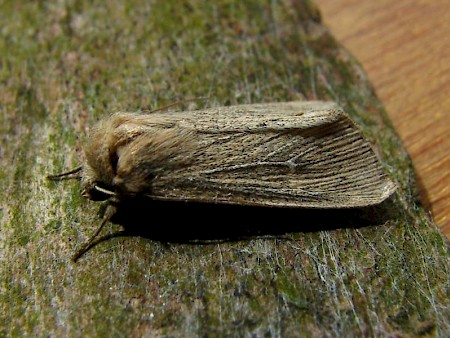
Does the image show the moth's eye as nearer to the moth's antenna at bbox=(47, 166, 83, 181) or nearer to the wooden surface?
the moth's antenna at bbox=(47, 166, 83, 181)

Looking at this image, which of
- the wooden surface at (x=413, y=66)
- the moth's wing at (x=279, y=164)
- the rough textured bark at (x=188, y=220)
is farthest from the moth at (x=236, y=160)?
the wooden surface at (x=413, y=66)

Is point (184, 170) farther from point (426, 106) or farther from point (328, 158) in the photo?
point (426, 106)

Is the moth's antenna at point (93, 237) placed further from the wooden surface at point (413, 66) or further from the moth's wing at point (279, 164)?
the wooden surface at point (413, 66)

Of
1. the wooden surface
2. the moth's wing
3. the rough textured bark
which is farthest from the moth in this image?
the wooden surface

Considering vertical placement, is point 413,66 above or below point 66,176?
above

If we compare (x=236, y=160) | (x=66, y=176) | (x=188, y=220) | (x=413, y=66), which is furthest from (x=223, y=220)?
(x=413, y=66)

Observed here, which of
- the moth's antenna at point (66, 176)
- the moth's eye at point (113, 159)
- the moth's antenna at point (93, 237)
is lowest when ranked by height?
the moth's antenna at point (93, 237)

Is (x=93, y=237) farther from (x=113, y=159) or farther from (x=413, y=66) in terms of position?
(x=413, y=66)
